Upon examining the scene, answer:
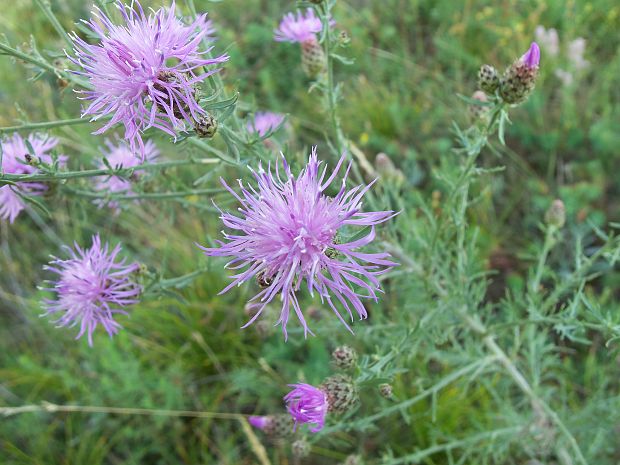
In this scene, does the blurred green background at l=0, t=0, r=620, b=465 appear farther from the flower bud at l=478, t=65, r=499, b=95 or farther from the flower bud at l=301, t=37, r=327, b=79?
the flower bud at l=478, t=65, r=499, b=95

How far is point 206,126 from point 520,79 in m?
0.74

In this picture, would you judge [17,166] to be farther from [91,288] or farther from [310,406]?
[310,406]

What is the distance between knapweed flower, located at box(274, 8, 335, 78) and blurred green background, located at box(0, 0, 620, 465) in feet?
1.90

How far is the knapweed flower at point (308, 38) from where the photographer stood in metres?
1.83

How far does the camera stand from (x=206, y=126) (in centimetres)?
120

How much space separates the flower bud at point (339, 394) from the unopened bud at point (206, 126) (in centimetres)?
64

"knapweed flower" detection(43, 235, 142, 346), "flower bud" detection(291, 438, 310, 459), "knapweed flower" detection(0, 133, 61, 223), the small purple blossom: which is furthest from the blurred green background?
the small purple blossom

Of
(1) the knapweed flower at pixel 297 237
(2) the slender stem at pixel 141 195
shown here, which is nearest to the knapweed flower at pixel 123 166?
(2) the slender stem at pixel 141 195

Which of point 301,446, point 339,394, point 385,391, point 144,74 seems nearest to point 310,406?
point 339,394

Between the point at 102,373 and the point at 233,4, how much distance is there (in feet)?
9.55

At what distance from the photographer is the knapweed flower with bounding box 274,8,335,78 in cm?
183

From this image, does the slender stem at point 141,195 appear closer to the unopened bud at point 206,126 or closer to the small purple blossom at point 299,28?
the unopened bud at point 206,126

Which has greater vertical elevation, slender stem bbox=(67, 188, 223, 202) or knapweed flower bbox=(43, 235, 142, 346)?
slender stem bbox=(67, 188, 223, 202)

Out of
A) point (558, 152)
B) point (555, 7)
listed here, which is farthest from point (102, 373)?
point (555, 7)
